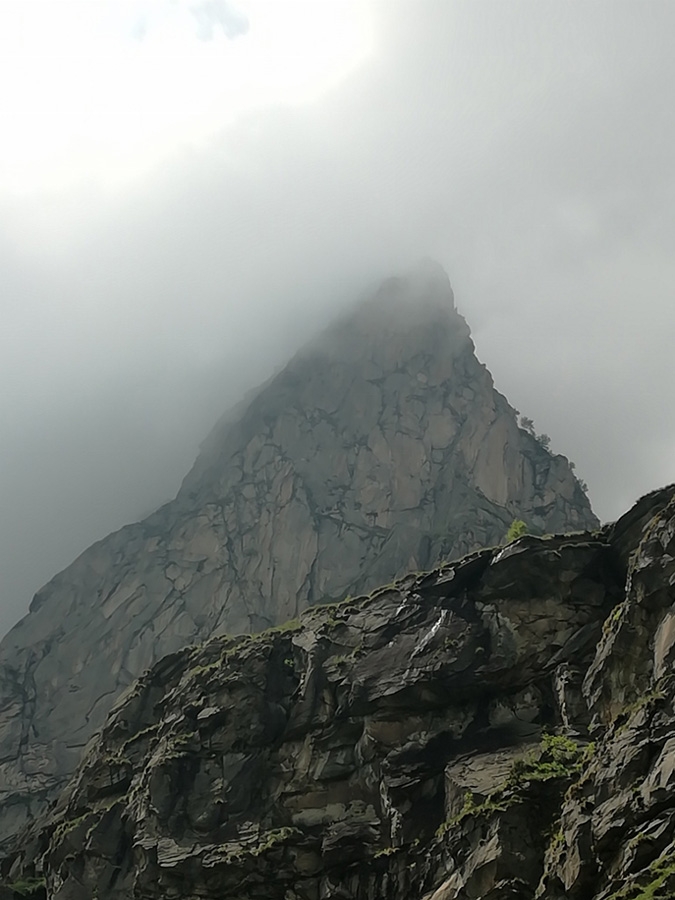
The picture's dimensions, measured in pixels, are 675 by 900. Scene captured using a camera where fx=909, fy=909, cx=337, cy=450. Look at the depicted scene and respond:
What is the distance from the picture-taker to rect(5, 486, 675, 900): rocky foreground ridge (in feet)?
114

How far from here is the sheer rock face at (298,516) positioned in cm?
8850

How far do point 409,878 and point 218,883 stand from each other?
9.68 m

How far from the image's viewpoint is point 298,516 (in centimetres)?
9494

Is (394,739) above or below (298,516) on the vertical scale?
below

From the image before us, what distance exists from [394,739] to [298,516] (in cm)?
5392

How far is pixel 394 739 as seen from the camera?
41.8 metres

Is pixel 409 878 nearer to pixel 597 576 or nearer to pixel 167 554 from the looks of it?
pixel 597 576

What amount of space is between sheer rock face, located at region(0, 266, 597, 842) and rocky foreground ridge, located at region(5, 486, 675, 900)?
35.9 meters

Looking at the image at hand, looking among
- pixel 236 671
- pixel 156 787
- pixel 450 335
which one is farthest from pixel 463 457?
pixel 156 787

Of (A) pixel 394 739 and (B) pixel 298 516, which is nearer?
(A) pixel 394 739

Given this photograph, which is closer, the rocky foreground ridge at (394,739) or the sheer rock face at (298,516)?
the rocky foreground ridge at (394,739)

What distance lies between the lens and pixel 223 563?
3728 inches

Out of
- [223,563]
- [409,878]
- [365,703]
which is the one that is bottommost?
[409,878]

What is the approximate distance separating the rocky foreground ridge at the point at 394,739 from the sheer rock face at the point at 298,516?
35919mm
